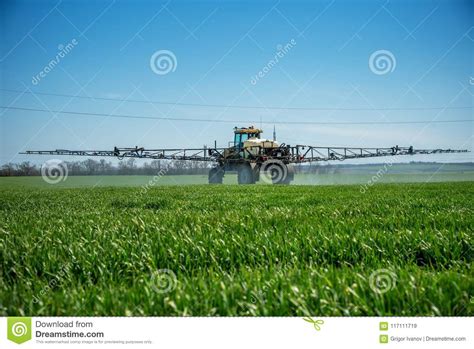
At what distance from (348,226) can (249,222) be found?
1.14 m

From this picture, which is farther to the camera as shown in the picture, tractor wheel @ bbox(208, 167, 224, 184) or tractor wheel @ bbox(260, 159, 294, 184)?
tractor wheel @ bbox(208, 167, 224, 184)

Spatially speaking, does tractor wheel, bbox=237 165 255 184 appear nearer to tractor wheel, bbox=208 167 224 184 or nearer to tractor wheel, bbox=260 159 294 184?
tractor wheel, bbox=260 159 294 184

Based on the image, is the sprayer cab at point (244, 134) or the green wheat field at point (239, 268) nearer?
the green wheat field at point (239, 268)

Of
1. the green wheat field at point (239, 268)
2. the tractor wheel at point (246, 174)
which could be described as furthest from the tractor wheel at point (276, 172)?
the green wheat field at point (239, 268)

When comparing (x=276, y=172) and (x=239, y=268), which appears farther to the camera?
(x=276, y=172)

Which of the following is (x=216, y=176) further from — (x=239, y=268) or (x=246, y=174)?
(x=239, y=268)

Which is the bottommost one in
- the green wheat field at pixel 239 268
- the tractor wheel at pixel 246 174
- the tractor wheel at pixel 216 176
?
the green wheat field at pixel 239 268

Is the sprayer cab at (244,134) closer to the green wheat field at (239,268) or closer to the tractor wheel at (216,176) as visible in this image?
the tractor wheel at (216,176)

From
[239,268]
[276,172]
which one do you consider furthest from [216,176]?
[239,268]

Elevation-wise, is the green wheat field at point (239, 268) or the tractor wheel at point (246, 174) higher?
the tractor wheel at point (246, 174)

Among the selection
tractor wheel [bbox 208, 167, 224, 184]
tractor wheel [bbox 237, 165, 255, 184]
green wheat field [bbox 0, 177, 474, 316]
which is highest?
tractor wheel [bbox 208, 167, 224, 184]

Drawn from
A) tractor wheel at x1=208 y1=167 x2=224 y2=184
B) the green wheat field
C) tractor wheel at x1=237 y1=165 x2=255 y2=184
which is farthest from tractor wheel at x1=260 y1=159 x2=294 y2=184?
the green wheat field
